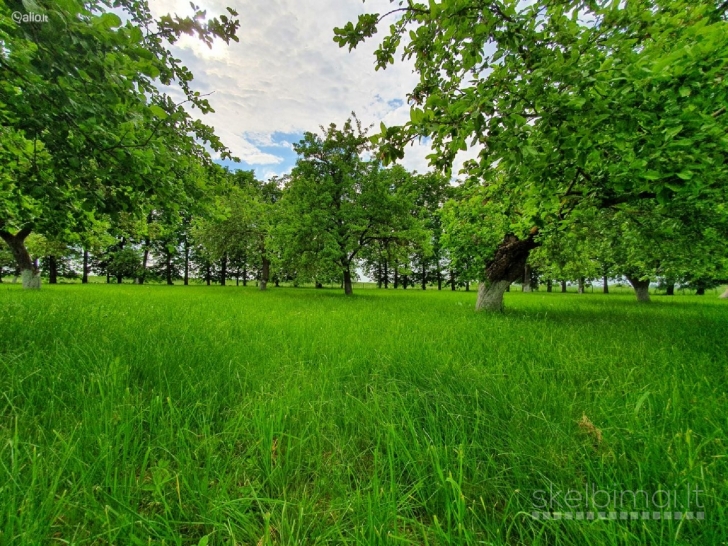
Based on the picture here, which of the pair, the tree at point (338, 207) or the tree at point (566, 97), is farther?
the tree at point (338, 207)

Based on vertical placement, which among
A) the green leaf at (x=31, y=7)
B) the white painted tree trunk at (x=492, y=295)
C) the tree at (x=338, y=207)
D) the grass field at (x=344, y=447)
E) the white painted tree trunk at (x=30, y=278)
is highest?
the tree at (x=338, y=207)

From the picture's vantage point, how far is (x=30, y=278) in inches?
570

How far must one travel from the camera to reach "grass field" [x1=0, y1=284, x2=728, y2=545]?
1253 millimetres

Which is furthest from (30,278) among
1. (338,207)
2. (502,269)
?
(502,269)

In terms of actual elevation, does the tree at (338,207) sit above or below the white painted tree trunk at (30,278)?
above

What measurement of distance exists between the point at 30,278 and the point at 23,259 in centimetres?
107

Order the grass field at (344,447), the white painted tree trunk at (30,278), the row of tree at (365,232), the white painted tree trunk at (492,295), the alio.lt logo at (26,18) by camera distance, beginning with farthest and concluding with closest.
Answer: the white painted tree trunk at (30,278)
the white painted tree trunk at (492,295)
the row of tree at (365,232)
the alio.lt logo at (26,18)
the grass field at (344,447)

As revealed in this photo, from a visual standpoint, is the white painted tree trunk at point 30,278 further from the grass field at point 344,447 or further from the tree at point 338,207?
the grass field at point 344,447

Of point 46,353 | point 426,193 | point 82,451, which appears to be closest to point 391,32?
point 82,451

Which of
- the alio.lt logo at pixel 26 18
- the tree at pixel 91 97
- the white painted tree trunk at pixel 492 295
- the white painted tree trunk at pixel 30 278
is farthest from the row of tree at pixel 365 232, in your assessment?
the white painted tree trunk at pixel 30 278

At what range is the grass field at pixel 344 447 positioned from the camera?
49.3 inches

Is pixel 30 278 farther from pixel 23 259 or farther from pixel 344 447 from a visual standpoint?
pixel 344 447

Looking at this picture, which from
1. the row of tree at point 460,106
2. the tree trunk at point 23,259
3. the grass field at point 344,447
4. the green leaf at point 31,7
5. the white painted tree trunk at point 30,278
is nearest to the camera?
the grass field at point 344,447

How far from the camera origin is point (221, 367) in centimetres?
304
